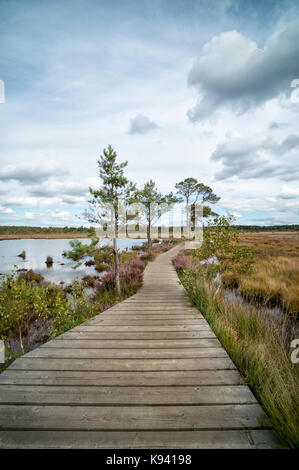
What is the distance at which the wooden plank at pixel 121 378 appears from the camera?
237 cm

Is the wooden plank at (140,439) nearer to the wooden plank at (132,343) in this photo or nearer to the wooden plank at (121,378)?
the wooden plank at (121,378)

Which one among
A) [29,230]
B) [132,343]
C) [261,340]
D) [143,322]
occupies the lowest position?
[261,340]

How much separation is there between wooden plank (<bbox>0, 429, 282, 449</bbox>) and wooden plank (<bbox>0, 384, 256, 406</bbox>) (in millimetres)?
317

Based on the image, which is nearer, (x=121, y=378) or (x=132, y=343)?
(x=121, y=378)

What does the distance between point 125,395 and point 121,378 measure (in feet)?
0.97

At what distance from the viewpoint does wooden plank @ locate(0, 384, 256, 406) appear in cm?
208

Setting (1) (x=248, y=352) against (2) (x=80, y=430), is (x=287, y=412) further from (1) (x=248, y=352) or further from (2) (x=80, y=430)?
(2) (x=80, y=430)

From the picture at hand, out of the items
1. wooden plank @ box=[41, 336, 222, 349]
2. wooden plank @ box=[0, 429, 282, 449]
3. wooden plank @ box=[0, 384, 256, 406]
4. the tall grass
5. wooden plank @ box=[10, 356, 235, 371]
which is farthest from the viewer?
wooden plank @ box=[41, 336, 222, 349]

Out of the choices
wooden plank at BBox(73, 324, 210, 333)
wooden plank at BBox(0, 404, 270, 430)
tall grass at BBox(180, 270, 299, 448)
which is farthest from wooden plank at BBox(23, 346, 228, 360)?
wooden plank at BBox(0, 404, 270, 430)

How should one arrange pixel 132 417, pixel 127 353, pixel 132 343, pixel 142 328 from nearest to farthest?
pixel 132 417 < pixel 127 353 < pixel 132 343 < pixel 142 328

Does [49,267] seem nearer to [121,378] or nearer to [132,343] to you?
[132,343]

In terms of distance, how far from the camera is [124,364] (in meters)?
2.75

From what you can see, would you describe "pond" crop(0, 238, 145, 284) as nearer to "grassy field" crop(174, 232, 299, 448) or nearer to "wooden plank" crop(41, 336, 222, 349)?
"wooden plank" crop(41, 336, 222, 349)

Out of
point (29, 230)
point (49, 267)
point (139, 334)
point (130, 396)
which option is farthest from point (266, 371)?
point (29, 230)
